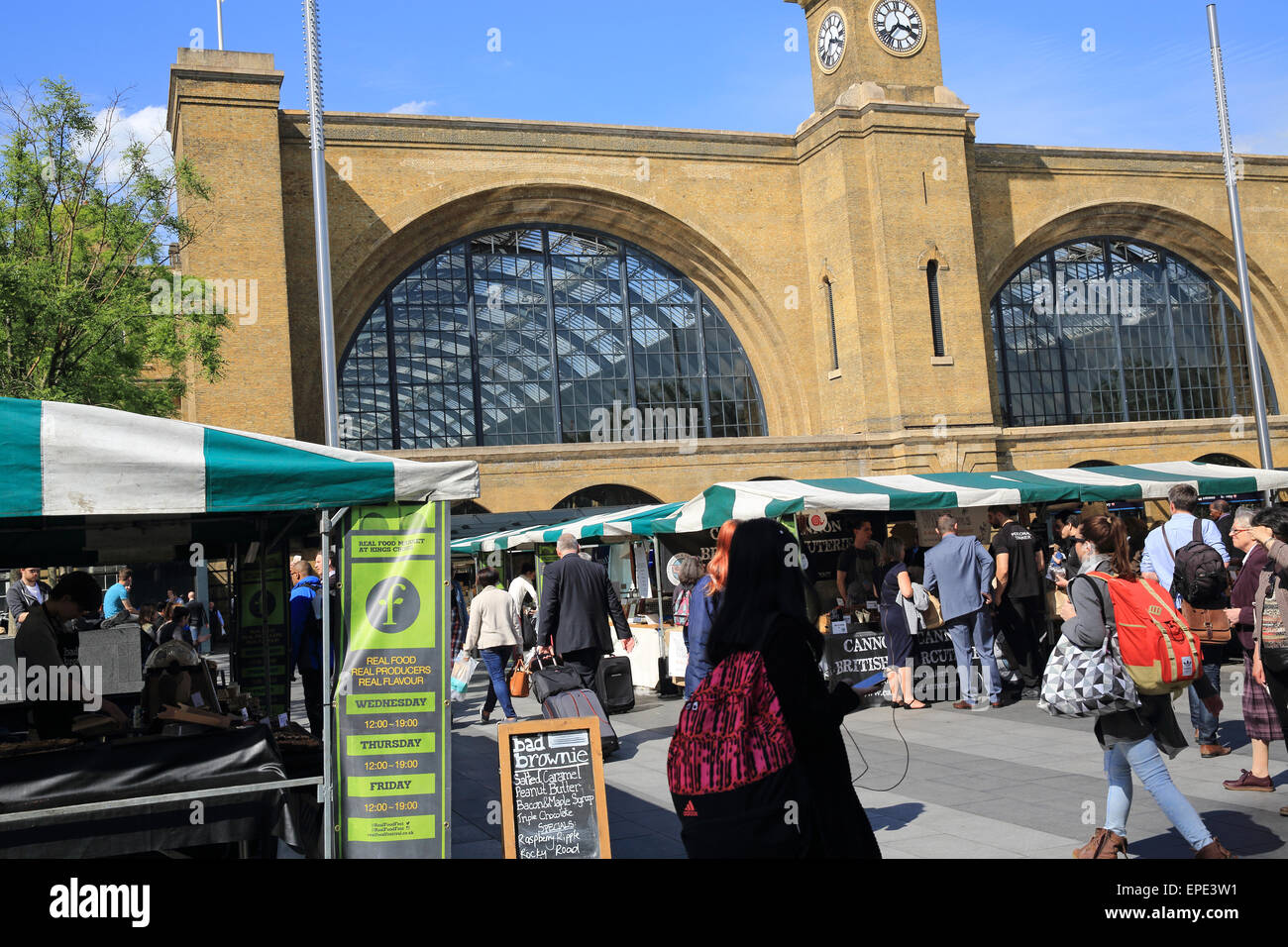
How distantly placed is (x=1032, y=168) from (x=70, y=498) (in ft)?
107

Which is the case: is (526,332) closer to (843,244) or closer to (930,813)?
(843,244)

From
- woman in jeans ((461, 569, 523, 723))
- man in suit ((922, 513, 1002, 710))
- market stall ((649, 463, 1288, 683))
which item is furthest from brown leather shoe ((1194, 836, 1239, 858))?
woman in jeans ((461, 569, 523, 723))

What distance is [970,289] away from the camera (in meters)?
29.5

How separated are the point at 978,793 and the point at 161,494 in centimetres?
556

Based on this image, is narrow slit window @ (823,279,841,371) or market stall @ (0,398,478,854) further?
narrow slit window @ (823,279,841,371)

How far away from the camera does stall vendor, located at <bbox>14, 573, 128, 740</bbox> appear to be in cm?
631

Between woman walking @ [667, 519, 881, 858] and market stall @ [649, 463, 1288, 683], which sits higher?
market stall @ [649, 463, 1288, 683]

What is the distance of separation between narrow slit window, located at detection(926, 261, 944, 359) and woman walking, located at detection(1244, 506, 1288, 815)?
23.1 m

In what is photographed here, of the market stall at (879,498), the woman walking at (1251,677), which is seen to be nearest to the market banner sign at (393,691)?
the woman walking at (1251,677)

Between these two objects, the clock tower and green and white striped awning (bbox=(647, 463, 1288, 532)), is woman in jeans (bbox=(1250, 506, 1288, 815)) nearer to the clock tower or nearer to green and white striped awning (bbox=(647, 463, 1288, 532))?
green and white striped awning (bbox=(647, 463, 1288, 532))

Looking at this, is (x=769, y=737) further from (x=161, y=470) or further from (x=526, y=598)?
(x=526, y=598)

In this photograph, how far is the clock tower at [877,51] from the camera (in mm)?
29609

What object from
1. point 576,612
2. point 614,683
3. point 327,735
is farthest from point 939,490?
point 327,735
